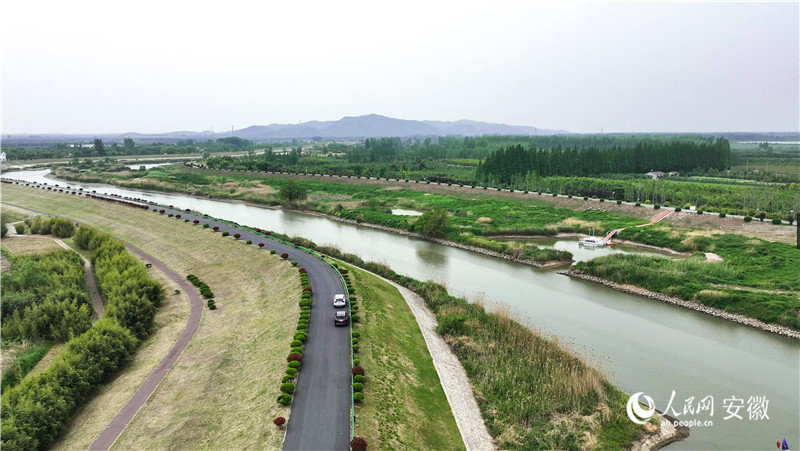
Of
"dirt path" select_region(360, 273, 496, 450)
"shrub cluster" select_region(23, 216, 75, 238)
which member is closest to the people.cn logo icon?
"dirt path" select_region(360, 273, 496, 450)

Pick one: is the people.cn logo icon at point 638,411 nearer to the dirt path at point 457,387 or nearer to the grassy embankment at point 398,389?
the dirt path at point 457,387

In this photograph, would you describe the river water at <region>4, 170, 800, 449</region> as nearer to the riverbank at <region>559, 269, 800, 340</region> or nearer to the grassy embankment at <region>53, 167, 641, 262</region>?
the riverbank at <region>559, 269, 800, 340</region>

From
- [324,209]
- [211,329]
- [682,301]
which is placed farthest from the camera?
[324,209]

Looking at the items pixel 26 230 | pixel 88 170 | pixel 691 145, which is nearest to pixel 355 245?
pixel 26 230

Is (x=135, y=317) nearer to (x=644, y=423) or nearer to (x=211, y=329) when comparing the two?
(x=211, y=329)

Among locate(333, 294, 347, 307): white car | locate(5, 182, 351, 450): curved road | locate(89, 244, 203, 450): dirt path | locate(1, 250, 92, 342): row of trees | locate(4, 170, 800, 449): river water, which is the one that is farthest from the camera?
locate(333, 294, 347, 307): white car

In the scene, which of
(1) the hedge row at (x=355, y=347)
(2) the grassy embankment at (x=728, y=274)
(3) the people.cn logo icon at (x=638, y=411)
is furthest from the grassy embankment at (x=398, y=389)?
(2) the grassy embankment at (x=728, y=274)
